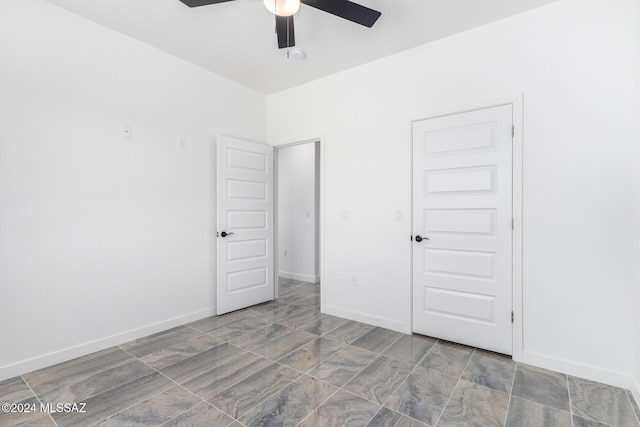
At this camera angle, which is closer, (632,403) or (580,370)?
(632,403)

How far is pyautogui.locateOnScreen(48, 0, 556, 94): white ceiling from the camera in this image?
236 cm

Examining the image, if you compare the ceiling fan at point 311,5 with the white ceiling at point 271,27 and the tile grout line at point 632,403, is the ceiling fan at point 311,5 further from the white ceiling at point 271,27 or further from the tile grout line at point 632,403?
the tile grout line at point 632,403

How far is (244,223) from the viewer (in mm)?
3721

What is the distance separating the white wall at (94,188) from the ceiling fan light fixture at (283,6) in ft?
5.21

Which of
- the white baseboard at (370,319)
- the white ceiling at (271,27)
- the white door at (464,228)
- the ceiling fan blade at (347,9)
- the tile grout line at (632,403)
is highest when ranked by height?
the white ceiling at (271,27)

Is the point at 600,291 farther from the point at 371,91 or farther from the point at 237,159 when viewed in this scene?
the point at 237,159

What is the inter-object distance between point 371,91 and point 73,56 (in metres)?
2.70

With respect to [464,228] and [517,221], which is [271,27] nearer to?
[464,228]

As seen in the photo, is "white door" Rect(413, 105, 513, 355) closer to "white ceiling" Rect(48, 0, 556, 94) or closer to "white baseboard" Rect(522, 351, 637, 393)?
"white baseboard" Rect(522, 351, 637, 393)

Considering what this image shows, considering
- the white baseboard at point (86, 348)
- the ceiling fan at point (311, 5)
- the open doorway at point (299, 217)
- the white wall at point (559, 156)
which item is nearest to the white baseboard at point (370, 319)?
the white wall at point (559, 156)

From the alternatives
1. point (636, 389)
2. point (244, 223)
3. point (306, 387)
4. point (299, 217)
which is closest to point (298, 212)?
point (299, 217)

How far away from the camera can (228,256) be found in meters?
3.55

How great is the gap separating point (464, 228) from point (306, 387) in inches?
72.6

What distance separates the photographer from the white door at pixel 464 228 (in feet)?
8.21
